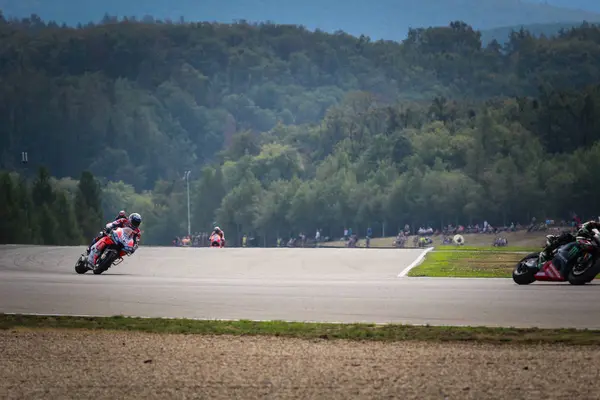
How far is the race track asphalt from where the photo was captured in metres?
20.3

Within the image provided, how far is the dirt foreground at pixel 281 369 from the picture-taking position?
1319cm

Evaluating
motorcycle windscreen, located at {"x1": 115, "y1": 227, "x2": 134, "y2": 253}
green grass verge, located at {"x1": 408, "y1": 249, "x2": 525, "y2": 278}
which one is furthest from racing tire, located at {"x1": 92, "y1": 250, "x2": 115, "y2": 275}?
green grass verge, located at {"x1": 408, "y1": 249, "x2": 525, "y2": 278}

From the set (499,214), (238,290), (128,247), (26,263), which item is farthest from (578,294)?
(499,214)

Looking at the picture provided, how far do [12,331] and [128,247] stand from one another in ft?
38.8

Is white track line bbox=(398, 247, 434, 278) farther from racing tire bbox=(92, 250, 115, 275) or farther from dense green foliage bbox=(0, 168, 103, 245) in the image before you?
dense green foliage bbox=(0, 168, 103, 245)

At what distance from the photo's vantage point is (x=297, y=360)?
50.9 feet

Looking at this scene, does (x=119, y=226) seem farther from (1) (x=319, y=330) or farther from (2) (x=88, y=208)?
(2) (x=88, y=208)

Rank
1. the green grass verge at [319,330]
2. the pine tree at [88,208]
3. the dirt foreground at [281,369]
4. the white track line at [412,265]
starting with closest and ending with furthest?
the dirt foreground at [281,369]
the green grass verge at [319,330]
the white track line at [412,265]
the pine tree at [88,208]

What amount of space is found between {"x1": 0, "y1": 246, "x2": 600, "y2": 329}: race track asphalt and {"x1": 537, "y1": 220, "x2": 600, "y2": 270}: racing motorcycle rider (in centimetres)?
60

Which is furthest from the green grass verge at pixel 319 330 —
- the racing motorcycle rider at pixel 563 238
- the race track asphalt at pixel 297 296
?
the racing motorcycle rider at pixel 563 238

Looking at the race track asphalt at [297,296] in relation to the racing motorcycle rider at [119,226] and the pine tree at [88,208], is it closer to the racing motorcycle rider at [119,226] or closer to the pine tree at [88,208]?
the racing motorcycle rider at [119,226]

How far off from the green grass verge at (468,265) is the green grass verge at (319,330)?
11.1 meters

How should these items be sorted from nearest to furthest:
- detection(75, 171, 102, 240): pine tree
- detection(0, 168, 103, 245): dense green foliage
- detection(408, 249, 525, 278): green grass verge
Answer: detection(408, 249, 525, 278): green grass verge < detection(0, 168, 103, 245): dense green foliage < detection(75, 171, 102, 240): pine tree

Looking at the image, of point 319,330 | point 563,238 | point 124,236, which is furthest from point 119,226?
point 319,330
